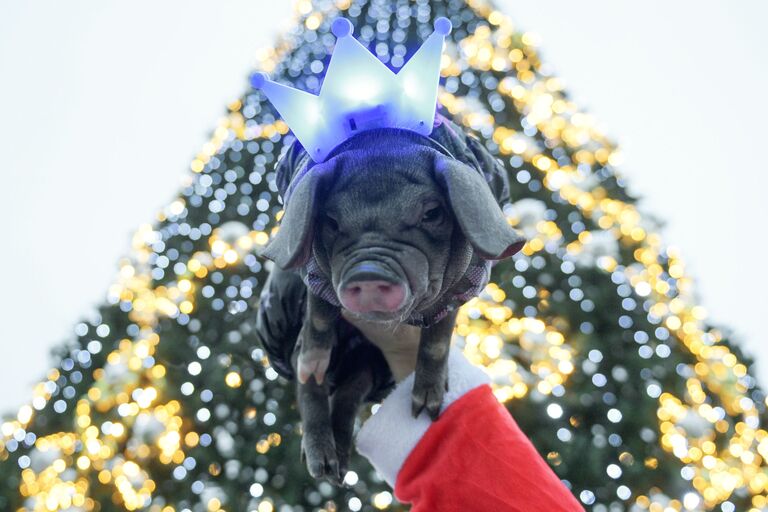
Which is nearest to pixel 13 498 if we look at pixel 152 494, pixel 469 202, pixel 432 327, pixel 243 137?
pixel 152 494

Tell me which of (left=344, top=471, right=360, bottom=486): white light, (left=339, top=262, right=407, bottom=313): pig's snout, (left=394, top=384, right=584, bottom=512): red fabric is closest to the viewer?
(left=339, top=262, right=407, bottom=313): pig's snout

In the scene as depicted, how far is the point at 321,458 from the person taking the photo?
1.64 feet

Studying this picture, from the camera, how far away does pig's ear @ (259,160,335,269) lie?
38 centimetres

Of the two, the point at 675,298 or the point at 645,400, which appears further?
the point at 675,298

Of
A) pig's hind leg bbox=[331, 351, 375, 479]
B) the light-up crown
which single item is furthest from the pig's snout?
pig's hind leg bbox=[331, 351, 375, 479]

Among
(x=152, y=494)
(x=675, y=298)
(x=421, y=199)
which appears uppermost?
(x=421, y=199)

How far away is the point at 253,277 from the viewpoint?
1.41 metres

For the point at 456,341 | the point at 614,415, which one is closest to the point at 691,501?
the point at 614,415

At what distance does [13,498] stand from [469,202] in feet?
4.67

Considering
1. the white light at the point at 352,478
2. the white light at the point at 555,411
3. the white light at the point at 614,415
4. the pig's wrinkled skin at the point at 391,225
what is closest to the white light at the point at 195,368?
the white light at the point at 352,478

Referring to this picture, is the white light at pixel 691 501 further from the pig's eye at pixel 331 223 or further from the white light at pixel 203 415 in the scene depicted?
the pig's eye at pixel 331 223

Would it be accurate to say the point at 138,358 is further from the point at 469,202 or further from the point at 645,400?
the point at 469,202

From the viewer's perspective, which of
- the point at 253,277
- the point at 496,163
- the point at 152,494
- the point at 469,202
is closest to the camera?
the point at 469,202

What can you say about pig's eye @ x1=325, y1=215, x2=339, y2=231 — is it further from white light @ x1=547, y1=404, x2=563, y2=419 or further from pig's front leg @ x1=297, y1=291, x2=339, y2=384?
white light @ x1=547, y1=404, x2=563, y2=419
